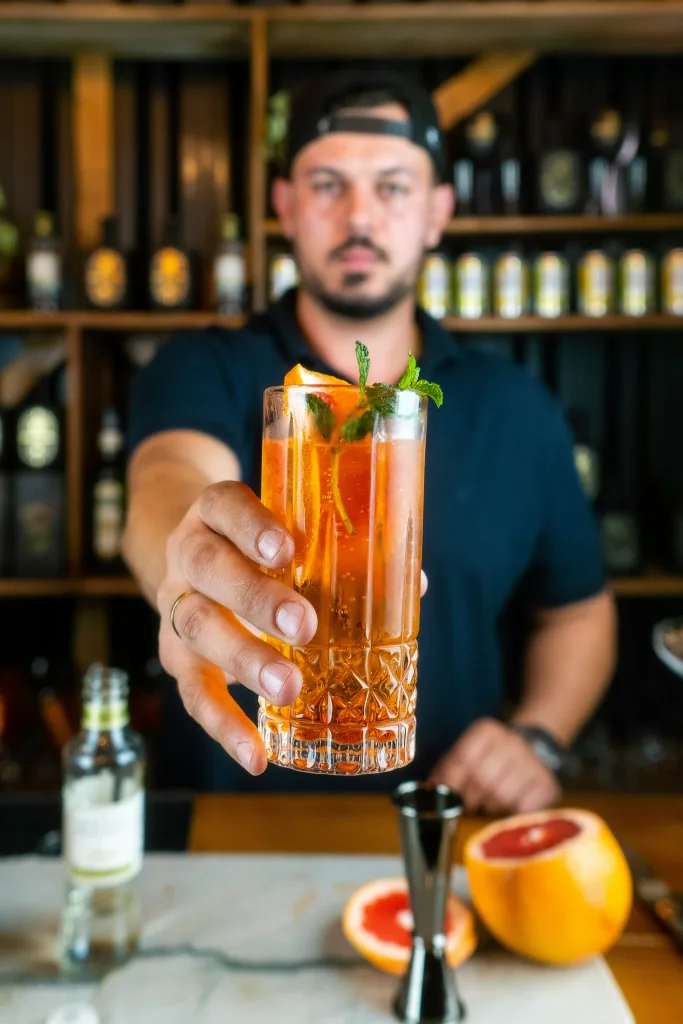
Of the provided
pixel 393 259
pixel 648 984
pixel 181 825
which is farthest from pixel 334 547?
pixel 393 259

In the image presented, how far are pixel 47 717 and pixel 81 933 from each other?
5.20ft

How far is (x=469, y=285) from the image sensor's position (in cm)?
249

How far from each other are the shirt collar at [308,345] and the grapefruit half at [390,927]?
3.03 feet

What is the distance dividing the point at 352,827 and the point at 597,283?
69.3 inches

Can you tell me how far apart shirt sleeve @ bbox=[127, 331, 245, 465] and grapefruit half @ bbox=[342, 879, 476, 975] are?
721 millimetres

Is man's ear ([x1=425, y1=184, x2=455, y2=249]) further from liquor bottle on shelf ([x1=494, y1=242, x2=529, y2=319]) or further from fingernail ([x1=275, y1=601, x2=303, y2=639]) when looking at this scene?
fingernail ([x1=275, y1=601, x2=303, y2=639])

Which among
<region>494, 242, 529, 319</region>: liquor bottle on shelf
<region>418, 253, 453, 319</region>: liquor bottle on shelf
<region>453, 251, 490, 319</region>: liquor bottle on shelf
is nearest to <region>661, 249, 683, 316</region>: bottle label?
<region>494, 242, 529, 319</region>: liquor bottle on shelf

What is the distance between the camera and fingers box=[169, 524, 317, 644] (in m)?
0.61

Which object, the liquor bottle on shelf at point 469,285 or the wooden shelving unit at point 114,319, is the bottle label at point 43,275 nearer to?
the wooden shelving unit at point 114,319

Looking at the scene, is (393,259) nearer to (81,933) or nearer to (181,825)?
(181,825)

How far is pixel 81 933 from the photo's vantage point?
97 centimetres

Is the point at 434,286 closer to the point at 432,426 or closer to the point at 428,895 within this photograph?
the point at 432,426

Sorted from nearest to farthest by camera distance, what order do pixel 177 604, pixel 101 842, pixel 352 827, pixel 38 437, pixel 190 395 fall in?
pixel 177 604, pixel 101 842, pixel 352 827, pixel 190 395, pixel 38 437

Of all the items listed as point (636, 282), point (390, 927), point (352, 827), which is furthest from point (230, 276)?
point (390, 927)
